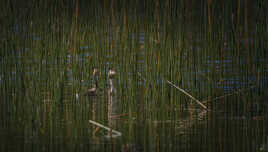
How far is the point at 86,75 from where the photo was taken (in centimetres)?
575

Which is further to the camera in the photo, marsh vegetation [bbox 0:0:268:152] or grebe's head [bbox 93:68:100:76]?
grebe's head [bbox 93:68:100:76]

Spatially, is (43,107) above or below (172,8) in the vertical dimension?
below

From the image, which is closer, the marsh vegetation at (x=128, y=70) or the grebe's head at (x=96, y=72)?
the marsh vegetation at (x=128, y=70)

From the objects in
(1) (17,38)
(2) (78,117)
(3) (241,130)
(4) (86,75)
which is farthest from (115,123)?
(1) (17,38)

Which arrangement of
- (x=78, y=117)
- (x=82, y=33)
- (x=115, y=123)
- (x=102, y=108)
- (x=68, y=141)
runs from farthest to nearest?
(x=82, y=33)
(x=102, y=108)
(x=78, y=117)
(x=115, y=123)
(x=68, y=141)

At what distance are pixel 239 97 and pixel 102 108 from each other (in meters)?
1.33

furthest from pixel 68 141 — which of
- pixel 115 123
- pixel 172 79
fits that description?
pixel 172 79

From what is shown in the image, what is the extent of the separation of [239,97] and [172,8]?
1082mm

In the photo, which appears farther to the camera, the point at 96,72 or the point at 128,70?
the point at 96,72

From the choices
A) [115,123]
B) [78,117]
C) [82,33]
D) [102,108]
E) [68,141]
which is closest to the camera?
[68,141]

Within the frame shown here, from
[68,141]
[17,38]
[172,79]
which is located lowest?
[68,141]

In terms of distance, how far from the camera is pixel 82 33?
5672mm

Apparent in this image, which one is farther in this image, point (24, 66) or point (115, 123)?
point (24, 66)

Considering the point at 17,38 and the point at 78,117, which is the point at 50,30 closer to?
the point at 17,38
